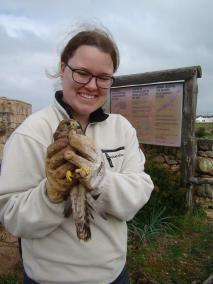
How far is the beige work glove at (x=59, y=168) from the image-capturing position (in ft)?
3.45

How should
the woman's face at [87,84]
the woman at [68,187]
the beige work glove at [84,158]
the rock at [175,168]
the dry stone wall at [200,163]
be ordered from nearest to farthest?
the beige work glove at [84,158]
the woman at [68,187]
the woman's face at [87,84]
the dry stone wall at [200,163]
the rock at [175,168]

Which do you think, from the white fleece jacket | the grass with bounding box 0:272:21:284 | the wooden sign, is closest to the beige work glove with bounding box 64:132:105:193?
the white fleece jacket

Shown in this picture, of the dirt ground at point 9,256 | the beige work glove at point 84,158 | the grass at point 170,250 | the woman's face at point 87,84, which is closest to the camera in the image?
A: the beige work glove at point 84,158

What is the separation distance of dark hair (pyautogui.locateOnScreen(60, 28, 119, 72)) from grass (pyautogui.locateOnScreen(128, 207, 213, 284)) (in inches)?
A: 99.0

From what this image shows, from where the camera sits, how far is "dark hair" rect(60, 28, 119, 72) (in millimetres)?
1390

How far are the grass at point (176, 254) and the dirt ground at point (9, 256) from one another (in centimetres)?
116

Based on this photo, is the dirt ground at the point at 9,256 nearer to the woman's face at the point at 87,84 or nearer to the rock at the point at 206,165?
the woman's face at the point at 87,84

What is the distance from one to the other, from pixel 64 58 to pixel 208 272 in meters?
2.94

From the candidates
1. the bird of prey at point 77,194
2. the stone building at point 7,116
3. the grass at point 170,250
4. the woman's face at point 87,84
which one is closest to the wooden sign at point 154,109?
the grass at point 170,250

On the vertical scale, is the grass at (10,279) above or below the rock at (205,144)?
below

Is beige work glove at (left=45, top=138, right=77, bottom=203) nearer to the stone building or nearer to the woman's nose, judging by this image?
the woman's nose

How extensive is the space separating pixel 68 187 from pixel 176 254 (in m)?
3.22

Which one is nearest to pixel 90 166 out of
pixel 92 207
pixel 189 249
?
pixel 92 207

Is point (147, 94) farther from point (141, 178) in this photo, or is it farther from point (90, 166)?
point (90, 166)
